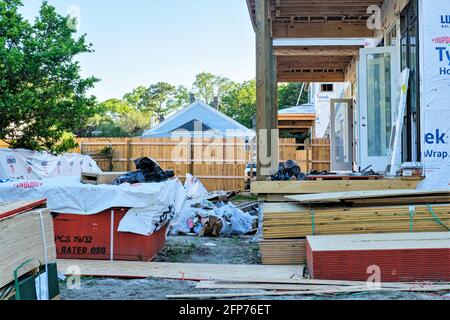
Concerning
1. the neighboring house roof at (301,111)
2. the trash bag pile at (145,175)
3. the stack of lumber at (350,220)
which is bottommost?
the stack of lumber at (350,220)

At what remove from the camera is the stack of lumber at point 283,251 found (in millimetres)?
5754

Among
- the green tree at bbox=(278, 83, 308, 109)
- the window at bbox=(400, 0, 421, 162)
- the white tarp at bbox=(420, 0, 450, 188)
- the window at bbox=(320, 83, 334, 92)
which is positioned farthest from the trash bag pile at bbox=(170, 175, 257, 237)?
the green tree at bbox=(278, 83, 308, 109)

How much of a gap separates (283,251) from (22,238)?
11.6 feet

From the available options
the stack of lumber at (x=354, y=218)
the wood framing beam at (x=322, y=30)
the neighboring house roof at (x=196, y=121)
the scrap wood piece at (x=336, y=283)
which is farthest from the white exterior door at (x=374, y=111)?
the neighboring house roof at (x=196, y=121)

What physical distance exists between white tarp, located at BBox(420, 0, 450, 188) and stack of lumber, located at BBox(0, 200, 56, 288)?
18.5 feet

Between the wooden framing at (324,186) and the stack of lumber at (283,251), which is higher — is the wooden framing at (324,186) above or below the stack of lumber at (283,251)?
above

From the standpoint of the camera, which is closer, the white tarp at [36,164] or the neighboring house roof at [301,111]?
the white tarp at [36,164]

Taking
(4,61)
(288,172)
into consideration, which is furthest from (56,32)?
(288,172)

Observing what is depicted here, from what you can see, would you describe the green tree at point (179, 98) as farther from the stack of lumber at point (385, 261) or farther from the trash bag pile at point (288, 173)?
the stack of lumber at point (385, 261)

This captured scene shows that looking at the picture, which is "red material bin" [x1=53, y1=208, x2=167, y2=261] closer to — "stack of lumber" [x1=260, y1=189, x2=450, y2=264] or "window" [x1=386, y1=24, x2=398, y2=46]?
"stack of lumber" [x1=260, y1=189, x2=450, y2=264]

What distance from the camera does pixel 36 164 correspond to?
1366 centimetres

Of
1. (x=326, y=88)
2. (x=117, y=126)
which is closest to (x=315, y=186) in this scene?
(x=326, y=88)

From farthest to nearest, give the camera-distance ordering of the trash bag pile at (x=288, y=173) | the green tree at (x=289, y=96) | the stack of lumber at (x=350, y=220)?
1. the green tree at (x=289, y=96)
2. the trash bag pile at (x=288, y=173)
3. the stack of lumber at (x=350, y=220)

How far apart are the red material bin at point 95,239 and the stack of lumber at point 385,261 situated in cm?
256
